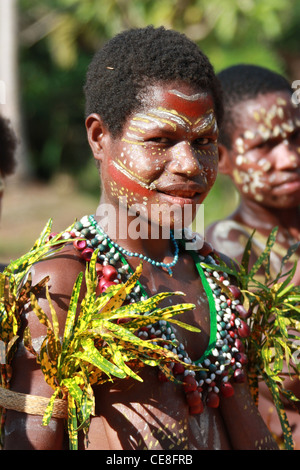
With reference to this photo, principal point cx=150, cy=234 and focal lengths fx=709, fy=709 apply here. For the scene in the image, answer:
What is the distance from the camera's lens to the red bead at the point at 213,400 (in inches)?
94.3

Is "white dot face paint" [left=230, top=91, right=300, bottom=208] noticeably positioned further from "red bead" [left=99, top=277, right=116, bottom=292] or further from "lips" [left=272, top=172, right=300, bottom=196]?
"red bead" [left=99, top=277, right=116, bottom=292]

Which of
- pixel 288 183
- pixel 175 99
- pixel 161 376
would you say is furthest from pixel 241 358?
pixel 288 183

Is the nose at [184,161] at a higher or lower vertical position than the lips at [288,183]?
lower

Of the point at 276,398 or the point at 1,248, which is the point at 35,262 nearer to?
the point at 276,398

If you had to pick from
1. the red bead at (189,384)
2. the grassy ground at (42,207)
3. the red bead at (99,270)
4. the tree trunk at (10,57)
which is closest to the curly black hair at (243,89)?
the red bead at (99,270)

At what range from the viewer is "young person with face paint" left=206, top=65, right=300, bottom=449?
12.5ft

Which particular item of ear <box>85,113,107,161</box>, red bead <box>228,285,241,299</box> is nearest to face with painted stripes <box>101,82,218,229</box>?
ear <box>85,113,107,161</box>

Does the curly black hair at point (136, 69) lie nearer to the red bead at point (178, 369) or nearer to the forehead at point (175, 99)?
the forehead at point (175, 99)

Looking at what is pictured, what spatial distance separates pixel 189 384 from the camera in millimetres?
2326

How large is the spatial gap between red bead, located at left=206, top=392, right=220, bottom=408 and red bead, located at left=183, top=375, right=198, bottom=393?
0.10 meters

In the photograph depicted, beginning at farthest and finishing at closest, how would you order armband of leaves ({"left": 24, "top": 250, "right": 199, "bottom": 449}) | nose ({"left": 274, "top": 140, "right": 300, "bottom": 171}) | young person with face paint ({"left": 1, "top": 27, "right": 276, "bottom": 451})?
nose ({"left": 274, "top": 140, "right": 300, "bottom": 171}) → young person with face paint ({"left": 1, "top": 27, "right": 276, "bottom": 451}) → armband of leaves ({"left": 24, "top": 250, "right": 199, "bottom": 449})

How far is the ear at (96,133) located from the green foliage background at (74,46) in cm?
1066

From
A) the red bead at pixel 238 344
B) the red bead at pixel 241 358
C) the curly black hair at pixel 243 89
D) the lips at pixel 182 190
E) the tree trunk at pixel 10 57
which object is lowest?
the red bead at pixel 241 358
